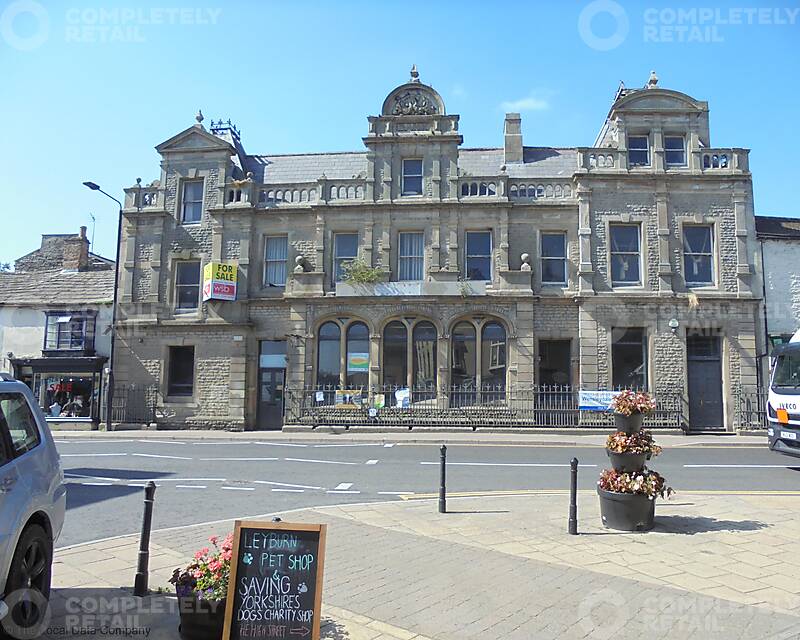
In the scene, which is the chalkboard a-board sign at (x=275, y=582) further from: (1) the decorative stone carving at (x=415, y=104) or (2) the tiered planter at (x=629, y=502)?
(1) the decorative stone carving at (x=415, y=104)

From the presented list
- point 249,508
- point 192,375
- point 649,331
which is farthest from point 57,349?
point 649,331

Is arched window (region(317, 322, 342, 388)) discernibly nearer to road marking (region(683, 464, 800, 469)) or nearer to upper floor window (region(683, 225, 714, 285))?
road marking (region(683, 464, 800, 469))

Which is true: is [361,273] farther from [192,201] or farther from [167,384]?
[167,384]

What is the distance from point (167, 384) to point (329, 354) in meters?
6.94

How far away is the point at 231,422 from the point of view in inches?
929

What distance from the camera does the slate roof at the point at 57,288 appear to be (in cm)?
2603

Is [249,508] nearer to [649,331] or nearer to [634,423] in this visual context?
[634,423]

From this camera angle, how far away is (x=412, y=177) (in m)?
24.3

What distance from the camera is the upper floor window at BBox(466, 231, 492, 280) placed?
77.2 feet

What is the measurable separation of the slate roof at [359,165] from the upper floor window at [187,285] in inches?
197

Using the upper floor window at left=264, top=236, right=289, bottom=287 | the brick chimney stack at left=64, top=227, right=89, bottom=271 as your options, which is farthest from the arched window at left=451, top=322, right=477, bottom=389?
the brick chimney stack at left=64, top=227, right=89, bottom=271

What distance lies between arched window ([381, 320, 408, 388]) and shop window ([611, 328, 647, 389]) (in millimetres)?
7795

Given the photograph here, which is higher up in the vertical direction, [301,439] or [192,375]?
[192,375]

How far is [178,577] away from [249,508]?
15.2 ft
